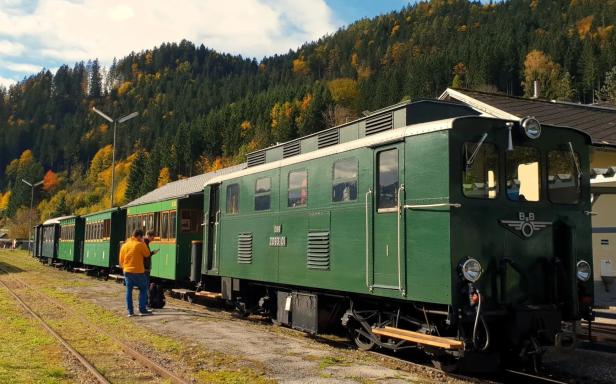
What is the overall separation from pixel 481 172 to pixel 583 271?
1.99 meters

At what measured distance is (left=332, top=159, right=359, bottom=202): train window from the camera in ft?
27.5

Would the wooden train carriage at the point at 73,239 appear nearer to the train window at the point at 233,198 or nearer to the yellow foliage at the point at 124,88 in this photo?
the train window at the point at 233,198

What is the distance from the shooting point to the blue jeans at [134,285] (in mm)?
12305

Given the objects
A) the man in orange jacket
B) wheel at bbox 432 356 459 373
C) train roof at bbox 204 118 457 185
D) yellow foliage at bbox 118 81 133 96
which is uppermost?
yellow foliage at bbox 118 81 133 96

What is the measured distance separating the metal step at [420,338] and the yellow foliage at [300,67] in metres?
115

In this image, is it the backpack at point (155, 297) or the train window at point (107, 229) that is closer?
the backpack at point (155, 297)

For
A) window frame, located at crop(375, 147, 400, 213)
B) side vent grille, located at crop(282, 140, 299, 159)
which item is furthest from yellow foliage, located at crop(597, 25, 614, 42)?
window frame, located at crop(375, 147, 400, 213)

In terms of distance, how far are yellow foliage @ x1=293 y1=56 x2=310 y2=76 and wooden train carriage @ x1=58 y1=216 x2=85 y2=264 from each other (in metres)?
91.6

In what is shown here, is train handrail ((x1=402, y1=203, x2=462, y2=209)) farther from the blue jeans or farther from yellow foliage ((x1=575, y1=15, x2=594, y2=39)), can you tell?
yellow foliage ((x1=575, y1=15, x2=594, y2=39))

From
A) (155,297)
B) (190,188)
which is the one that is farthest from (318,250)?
(190,188)

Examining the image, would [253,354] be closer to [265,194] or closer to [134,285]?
[265,194]

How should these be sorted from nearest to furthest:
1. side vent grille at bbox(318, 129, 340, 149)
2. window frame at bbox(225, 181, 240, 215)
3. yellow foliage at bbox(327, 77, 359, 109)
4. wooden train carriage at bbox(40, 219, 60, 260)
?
side vent grille at bbox(318, 129, 340, 149), window frame at bbox(225, 181, 240, 215), wooden train carriage at bbox(40, 219, 60, 260), yellow foliage at bbox(327, 77, 359, 109)

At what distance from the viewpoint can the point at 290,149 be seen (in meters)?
10.7

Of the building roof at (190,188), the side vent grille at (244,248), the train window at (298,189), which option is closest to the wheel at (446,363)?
the train window at (298,189)
